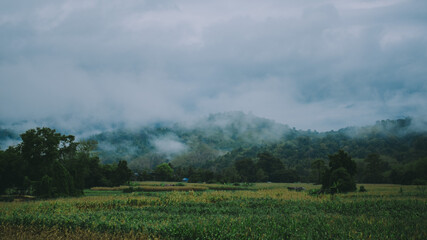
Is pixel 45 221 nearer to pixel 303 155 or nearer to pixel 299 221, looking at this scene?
pixel 299 221

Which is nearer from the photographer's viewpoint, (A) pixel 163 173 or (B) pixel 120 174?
(B) pixel 120 174

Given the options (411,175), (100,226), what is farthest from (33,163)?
(411,175)

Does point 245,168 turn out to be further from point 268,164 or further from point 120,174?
point 120,174

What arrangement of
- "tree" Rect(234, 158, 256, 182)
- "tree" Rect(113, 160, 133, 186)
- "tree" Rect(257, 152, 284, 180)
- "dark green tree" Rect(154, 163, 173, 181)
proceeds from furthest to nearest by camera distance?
"tree" Rect(257, 152, 284, 180) → "tree" Rect(234, 158, 256, 182) → "dark green tree" Rect(154, 163, 173, 181) → "tree" Rect(113, 160, 133, 186)

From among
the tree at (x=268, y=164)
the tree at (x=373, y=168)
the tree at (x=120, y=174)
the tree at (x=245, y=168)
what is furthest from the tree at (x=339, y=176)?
the tree at (x=268, y=164)

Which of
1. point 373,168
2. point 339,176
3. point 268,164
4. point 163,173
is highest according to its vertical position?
point 268,164

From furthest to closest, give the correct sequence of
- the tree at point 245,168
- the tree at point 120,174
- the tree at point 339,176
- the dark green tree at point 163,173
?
the tree at point 245,168
the dark green tree at point 163,173
the tree at point 120,174
the tree at point 339,176

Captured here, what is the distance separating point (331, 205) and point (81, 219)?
1505 centimetres

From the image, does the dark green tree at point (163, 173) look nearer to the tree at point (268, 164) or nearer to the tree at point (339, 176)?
the tree at point (268, 164)

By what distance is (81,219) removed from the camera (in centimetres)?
1379

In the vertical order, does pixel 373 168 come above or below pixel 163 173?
below

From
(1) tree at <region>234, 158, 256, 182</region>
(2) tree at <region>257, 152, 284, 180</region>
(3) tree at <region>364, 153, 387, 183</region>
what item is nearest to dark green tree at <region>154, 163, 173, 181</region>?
(1) tree at <region>234, 158, 256, 182</region>

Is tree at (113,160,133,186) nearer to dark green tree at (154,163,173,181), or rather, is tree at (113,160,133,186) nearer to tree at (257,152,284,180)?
dark green tree at (154,163,173,181)

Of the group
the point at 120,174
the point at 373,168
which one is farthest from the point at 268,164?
the point at 120,174
